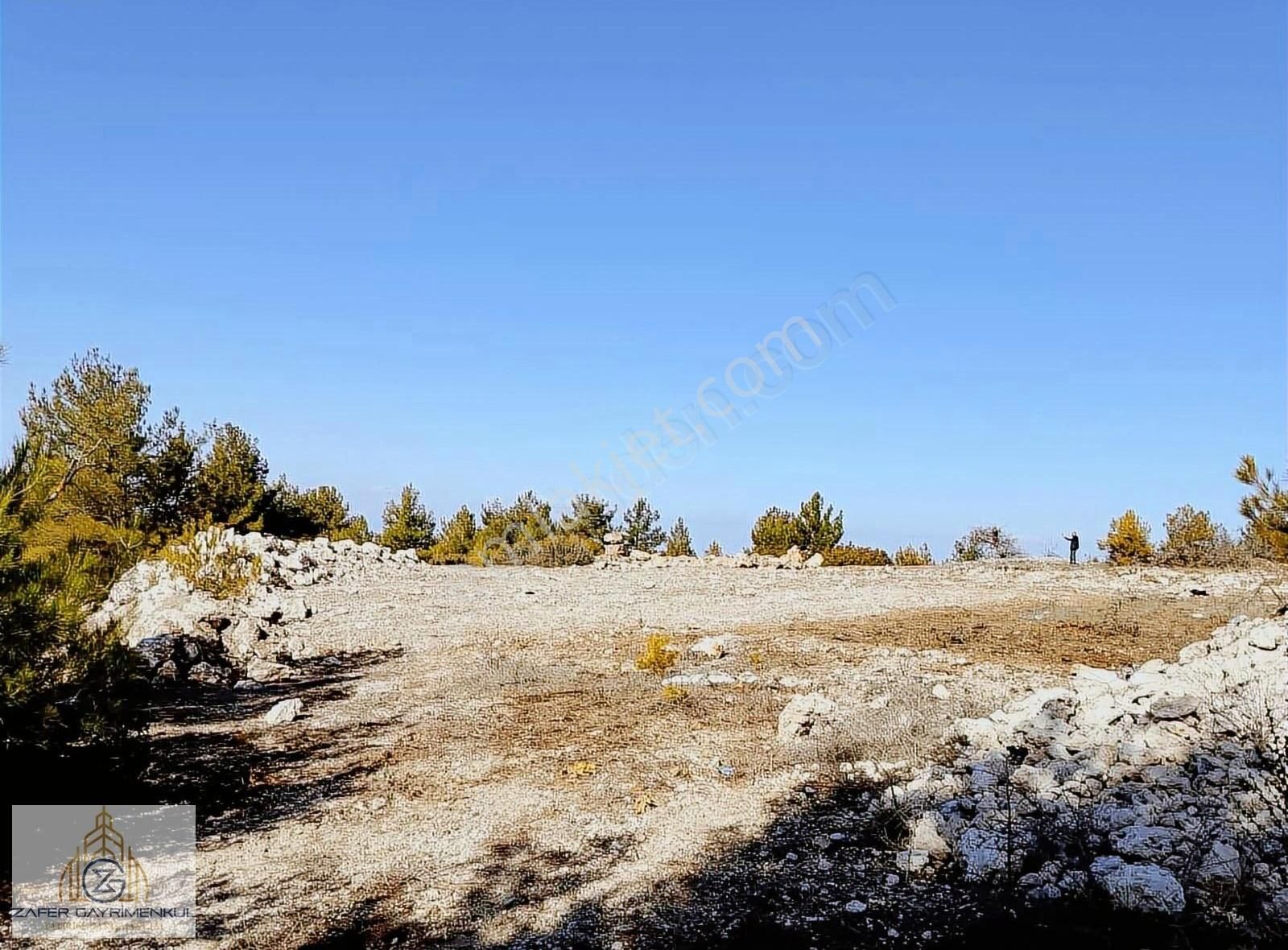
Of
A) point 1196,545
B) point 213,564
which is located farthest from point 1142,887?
point 1196,545

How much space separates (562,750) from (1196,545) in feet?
59.3

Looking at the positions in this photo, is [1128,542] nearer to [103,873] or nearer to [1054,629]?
[1054,629]

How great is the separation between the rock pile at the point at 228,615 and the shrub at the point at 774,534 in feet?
37.4

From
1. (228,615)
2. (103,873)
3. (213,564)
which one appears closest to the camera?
(103,873)

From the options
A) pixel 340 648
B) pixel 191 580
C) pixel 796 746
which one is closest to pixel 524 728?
pixel 796 746

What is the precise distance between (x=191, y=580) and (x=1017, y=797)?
40.3ft

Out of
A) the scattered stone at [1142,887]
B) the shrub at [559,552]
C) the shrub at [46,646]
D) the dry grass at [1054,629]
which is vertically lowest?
the scattered stone at [1142,887]

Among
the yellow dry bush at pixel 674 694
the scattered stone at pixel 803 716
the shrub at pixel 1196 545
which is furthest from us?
the shrub at pixel 1196 545

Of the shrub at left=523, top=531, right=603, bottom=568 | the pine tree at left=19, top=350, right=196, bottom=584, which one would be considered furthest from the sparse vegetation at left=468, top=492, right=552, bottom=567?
the pine tree at left=19, top=350, right=196, bottom=584

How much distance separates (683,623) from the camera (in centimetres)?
1262

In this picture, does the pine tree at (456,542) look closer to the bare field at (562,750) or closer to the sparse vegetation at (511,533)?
the sparse vegetation at (511,533)

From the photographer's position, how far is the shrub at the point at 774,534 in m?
24.7

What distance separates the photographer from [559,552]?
22922 mm

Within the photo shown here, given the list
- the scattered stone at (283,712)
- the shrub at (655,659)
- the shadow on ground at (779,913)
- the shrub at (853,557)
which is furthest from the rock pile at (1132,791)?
the shrub at (853,557)
